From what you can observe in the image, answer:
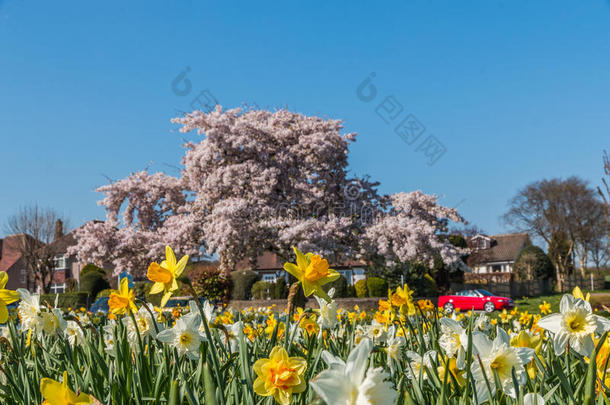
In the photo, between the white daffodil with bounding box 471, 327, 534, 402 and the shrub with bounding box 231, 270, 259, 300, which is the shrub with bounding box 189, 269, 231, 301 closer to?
the shrub with bounding box 231, 270, 259, 300

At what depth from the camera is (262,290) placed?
64.1 ft

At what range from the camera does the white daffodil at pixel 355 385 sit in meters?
0.83

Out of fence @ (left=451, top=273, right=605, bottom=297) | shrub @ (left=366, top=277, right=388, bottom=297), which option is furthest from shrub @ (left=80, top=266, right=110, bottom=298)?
fence @ (left=451, top=273, right=605, bottom=297)

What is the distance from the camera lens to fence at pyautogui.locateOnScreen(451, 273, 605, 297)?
93.0 feet

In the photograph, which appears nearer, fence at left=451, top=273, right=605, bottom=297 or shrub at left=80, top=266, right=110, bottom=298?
shrub at left=80, top=266, right=110, bottom=298

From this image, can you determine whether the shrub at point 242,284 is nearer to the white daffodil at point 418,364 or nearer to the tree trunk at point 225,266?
the tree trunk at point 225,266

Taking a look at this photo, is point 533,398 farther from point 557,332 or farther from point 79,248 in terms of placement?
point 79,248

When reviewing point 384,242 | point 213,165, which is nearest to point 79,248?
point 213,165

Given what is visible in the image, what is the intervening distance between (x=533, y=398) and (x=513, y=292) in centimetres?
3097

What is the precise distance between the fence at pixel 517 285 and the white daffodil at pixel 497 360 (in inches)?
989

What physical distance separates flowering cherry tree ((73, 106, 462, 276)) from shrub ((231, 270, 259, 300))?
1.56 metres

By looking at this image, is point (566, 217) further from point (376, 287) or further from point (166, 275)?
point (166, 275)

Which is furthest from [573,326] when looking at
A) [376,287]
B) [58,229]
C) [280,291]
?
[58,229]

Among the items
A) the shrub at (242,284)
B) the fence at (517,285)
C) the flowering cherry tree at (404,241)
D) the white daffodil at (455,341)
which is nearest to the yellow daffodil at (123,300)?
the white daffodil at (455,341)
